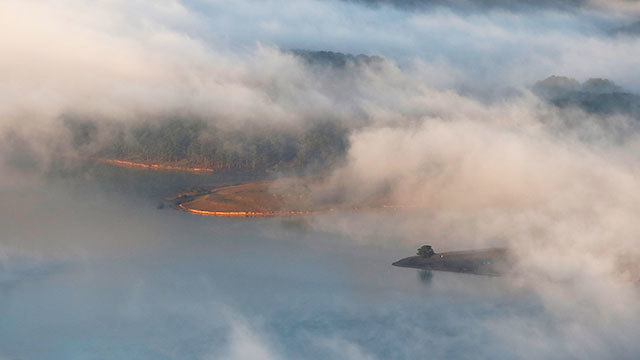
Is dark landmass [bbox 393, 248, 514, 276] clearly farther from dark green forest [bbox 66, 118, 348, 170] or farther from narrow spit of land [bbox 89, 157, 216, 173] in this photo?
narrow spit of land [bbox 89, 157, 216, 173]

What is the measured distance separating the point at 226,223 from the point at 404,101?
31624mm

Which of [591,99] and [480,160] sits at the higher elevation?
[591,99]

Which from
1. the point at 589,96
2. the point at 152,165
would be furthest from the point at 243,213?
the point at 589,96

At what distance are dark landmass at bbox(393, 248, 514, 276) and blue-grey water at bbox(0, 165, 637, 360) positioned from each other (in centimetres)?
66

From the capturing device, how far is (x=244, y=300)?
23.4 meters

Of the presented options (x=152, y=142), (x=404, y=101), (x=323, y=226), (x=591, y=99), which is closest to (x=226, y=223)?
(x=323, y=226)

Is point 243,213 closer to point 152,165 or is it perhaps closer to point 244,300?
point 244,300

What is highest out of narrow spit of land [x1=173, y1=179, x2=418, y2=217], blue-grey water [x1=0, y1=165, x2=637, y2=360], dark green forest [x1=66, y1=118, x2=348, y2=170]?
dark green forest [x1=66, y1=118, x2=348, y2=170]

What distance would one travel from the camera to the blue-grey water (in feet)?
67.1

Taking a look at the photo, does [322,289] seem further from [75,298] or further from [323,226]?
[323,226]

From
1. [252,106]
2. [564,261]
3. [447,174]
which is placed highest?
[252,106]

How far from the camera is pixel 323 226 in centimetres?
3341

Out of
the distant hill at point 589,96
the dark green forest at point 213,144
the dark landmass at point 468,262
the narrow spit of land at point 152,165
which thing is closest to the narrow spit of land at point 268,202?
the dark landmass at point 468,262

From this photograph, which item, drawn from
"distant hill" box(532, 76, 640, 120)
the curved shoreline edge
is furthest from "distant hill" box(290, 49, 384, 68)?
the curved shoreline edge
